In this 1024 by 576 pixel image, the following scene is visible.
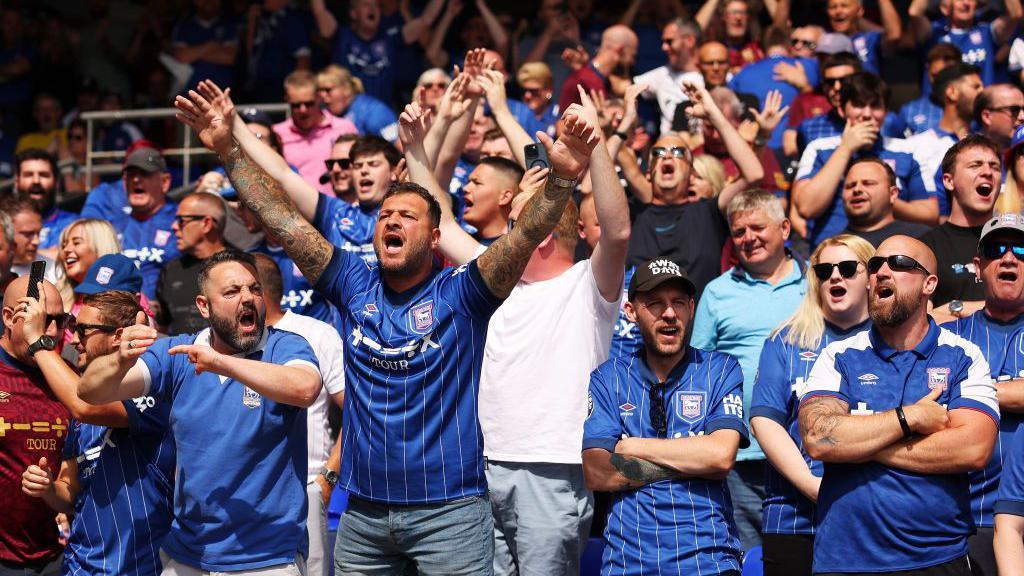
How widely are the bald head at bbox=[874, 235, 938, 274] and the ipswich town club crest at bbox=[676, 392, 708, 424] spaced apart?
0.94 m

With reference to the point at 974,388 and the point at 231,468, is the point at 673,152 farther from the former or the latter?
the point at 231,468

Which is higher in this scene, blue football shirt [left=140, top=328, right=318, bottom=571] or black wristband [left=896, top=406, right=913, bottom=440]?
black wristband [left=896, top=406, right=913, bottom=440]

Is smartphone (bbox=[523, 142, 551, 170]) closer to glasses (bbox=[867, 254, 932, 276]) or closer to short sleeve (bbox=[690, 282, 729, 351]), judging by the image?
glasses (bbox=[867, 254, 932, 276])

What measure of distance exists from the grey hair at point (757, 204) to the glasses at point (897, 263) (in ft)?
5.94

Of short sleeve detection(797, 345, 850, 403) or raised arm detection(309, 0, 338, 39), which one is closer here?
short sleeve detection(797, 345, 850, 403)

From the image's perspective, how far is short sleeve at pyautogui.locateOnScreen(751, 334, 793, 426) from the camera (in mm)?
5816

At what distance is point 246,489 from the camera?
534 centimetres

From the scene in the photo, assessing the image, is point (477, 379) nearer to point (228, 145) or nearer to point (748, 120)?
point (228, 145)

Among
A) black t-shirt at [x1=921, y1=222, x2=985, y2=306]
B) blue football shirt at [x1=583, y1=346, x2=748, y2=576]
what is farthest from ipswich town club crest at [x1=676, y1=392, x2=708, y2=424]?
black t-shirt at [x1=921, y1=222, x2=985, y2=306]

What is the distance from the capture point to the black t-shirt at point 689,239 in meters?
7.75

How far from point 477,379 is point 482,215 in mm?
1882

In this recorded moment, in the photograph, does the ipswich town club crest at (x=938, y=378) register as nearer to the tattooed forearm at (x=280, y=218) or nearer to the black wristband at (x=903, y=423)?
the black wristband at (x=903, y=423)

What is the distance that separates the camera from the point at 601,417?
17.9 feet

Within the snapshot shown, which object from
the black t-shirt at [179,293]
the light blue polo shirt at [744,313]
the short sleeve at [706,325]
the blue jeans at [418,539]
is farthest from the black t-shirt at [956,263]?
the black t-shirt at [179,293]
